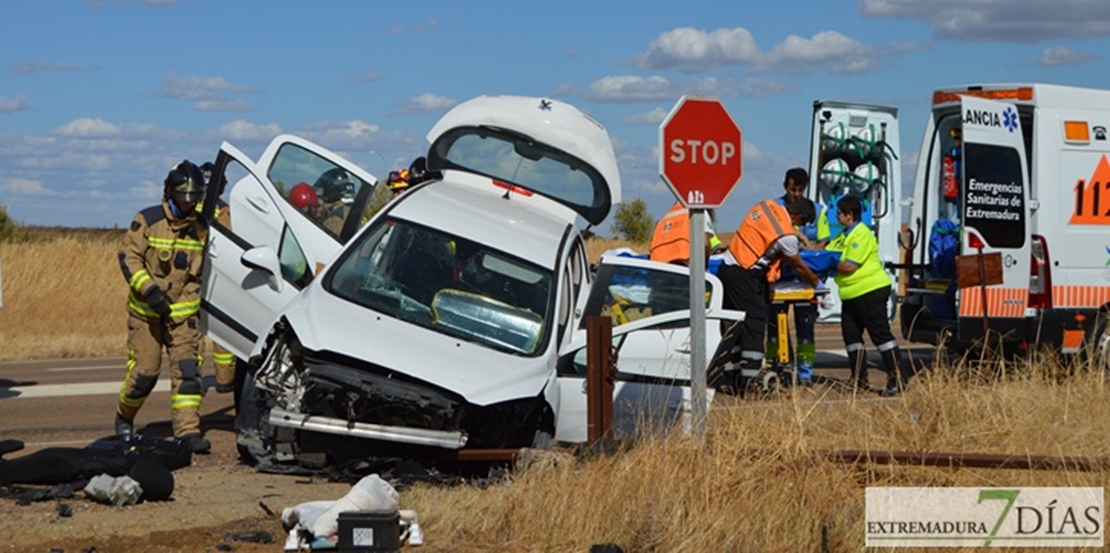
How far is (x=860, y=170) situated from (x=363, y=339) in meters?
8.57

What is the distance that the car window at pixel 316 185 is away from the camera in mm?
11820

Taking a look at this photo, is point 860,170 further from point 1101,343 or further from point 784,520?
point 784,520

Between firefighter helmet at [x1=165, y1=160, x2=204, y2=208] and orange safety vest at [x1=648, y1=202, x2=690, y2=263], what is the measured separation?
13.4 feet

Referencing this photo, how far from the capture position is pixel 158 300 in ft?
35.4

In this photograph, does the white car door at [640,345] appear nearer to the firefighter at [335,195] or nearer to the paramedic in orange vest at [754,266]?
the firefighter at [335,195]

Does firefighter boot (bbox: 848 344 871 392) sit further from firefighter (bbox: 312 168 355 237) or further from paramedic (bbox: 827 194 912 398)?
firefighter (bbox: 312 168 355 237)

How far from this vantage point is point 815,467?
7898mm

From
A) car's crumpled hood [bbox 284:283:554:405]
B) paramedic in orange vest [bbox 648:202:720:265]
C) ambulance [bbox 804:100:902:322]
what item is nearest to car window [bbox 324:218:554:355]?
car's crumpled hood [bbox 284:283:554:405]

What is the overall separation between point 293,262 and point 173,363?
3.87 ft

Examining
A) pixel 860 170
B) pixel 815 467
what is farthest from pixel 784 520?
pixel 860 170

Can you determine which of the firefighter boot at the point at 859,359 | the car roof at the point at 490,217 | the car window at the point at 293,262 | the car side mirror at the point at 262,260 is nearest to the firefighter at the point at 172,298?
the car side mirror at the point at 262,260

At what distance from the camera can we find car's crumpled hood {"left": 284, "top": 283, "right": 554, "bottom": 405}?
30.9 ft

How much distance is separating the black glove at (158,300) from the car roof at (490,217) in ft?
5.54

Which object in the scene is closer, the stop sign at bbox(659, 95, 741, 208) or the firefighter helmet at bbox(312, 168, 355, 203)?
the stop sign at bbox(659, 95, 741, 208)
